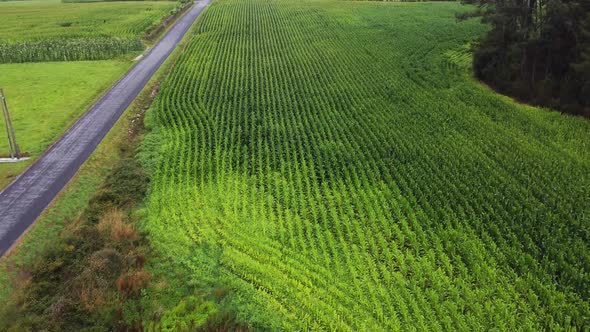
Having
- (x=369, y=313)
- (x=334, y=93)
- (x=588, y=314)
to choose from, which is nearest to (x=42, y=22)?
(x=334, y=93)

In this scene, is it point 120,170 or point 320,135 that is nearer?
point 120,170

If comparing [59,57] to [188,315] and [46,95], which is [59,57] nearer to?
[46,95]

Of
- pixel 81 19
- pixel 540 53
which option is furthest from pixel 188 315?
pixel 81 19

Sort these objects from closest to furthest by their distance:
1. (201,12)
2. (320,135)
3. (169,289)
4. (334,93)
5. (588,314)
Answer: (588,314) → (169,289) → (320,135) → (334,93) → (201,12)

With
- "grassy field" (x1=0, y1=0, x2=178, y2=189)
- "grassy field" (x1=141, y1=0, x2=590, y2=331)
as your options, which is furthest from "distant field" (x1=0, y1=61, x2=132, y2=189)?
"grassy field" (x1=141, y1=0, x2=590, y2=331)

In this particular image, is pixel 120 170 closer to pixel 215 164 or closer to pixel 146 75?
pixel 215 164

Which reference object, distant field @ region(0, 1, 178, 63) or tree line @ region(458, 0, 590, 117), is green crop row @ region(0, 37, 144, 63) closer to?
distant field @ region(0, 1, 178, 63)

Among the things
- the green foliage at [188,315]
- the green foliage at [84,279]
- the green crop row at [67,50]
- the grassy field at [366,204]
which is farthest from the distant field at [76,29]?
the green foliage at [188,315]
